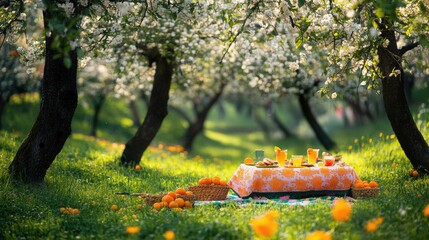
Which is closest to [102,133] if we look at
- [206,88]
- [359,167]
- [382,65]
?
[206,88]

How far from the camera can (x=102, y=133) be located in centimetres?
2939

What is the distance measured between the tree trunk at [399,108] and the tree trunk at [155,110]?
577 centimetres

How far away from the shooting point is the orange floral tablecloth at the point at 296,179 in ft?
31.9

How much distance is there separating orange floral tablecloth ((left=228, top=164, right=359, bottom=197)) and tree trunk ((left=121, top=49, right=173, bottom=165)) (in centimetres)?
479

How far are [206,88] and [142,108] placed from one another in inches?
876

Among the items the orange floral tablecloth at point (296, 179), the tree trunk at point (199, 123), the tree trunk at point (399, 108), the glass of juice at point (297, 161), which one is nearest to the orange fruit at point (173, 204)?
the orange floral tablecloth at point (296, 179)

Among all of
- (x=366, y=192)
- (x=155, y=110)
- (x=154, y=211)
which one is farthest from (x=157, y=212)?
(x=155, y=110)

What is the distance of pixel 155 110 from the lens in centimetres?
1405

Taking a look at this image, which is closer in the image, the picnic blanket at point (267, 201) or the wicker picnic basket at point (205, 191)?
the picnic blanket at point (267, 201)

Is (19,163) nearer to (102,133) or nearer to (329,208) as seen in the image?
(329,208)

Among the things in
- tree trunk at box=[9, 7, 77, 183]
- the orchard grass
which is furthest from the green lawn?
tree trunk at box=[9, 7, 77, 183]

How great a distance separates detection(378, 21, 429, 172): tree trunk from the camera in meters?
10.0

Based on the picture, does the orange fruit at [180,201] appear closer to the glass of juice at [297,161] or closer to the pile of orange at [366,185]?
the glass of juice at [297,161]

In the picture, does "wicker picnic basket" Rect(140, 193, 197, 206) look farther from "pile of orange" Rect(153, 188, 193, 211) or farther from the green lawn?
the green lawn
